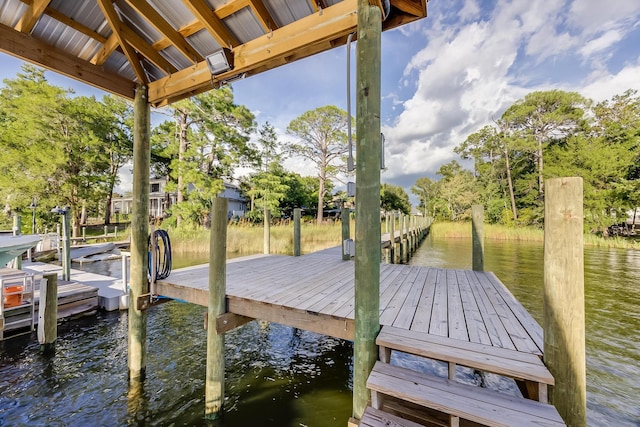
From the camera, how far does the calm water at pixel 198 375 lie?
2691 millimetres

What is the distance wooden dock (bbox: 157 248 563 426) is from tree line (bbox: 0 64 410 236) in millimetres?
10093

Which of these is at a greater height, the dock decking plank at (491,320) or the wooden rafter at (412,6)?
the wooden rafter at (412,6)

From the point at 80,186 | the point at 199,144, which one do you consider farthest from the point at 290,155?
the point at 80,186

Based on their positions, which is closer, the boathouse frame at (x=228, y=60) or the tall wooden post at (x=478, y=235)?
the boathouse frame at (x=228, y=60)

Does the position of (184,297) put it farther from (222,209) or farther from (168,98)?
(168,98)

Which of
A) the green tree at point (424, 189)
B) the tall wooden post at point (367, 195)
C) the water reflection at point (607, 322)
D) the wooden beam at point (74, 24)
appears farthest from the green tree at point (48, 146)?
the green tree at point (424, 189)

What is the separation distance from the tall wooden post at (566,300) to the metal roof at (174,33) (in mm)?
1673

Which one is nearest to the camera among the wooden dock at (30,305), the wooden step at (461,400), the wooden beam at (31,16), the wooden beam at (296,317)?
the wooden step at (461,400)

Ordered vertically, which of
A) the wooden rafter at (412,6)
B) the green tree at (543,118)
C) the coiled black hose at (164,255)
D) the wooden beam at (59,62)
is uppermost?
the green tree at (543,118)

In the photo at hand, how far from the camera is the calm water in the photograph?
2691mm

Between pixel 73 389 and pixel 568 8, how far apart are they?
894 inches

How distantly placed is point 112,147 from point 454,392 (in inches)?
934

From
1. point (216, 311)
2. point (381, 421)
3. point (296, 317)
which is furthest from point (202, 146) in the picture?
point (381, 421)

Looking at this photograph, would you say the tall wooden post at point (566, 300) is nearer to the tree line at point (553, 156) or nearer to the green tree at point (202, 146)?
the green tree at point (202, 146)
